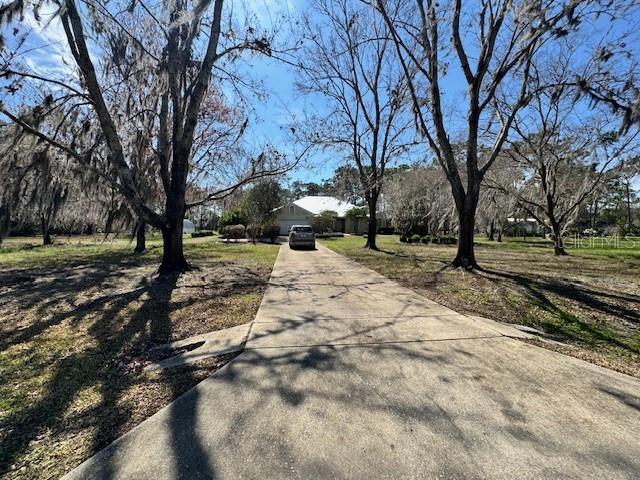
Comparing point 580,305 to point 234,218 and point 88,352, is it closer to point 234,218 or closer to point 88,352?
point 88,352

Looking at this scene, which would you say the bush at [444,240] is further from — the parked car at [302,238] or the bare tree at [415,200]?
the parked car at [302,238]

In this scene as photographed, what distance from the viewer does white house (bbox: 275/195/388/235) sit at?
37688 mm

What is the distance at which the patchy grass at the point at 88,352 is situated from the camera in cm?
229

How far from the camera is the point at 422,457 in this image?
2.06 metres

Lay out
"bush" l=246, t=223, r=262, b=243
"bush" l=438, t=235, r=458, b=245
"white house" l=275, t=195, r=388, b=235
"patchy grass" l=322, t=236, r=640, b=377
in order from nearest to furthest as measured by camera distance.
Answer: "patchy grass" l=322, t=236, r=640, b=377 → "bush" l=246, t=223, r=262, b=243 → "bush" l=438, t=235, r=458, b=245 → "white house" l=275, t=195, r=388, b=235

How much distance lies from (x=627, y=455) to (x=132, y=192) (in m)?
8.78

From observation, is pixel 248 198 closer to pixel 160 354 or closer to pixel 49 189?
pixel 49 189

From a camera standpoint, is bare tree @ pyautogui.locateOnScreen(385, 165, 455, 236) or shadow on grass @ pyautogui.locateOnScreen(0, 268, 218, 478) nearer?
shadow on grass @ pyautogui.locateOnScreen(0, 268, 218, 478)

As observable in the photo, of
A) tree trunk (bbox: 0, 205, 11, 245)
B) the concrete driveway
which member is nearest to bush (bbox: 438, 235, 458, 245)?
the concrete driveway

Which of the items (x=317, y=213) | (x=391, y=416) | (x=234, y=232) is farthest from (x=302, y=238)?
(x=317, y=213)

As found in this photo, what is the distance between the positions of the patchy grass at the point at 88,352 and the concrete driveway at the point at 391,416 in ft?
0.95

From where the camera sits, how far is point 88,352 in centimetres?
385

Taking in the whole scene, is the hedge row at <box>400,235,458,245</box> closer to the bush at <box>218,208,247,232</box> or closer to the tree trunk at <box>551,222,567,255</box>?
the tree trunk at <box>551,222,567,255</box>

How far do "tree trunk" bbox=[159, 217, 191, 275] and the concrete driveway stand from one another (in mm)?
5908
